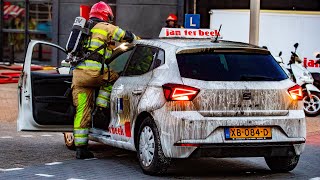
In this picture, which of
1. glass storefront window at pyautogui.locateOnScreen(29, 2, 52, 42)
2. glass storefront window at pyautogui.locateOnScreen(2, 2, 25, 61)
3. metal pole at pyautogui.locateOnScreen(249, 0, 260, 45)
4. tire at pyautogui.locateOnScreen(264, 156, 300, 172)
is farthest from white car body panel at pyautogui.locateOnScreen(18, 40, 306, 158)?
glass storefront window at pyautogui.locateOnScreen(2, 2, 25, 61)

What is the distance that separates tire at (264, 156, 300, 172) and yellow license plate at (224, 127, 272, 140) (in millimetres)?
700

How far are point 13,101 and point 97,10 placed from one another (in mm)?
7564

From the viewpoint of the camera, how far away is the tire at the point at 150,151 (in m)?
9.83

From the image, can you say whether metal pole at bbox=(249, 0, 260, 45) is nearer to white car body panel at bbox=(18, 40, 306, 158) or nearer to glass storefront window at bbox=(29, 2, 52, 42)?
white car body panel at bbox=(18, 40, 306, 158)

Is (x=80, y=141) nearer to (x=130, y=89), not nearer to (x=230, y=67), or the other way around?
(x=130, y=89)

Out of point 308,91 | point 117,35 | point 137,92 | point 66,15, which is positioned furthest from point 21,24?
point 137,92

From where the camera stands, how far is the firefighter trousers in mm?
11211

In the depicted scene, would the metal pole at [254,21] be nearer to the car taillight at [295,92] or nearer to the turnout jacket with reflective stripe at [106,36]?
the turnout jacket with reflective stripe at [106,36]

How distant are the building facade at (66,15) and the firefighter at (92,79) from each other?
1252 centimetres

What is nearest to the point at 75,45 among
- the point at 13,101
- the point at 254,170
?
the point at 254,170

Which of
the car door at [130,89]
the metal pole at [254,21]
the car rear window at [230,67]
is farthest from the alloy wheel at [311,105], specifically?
the car rear window at [230,67]

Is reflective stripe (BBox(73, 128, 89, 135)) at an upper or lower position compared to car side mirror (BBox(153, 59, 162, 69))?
lower

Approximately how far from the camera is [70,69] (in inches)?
473

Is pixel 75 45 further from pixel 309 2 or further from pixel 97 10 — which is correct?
pixel 309 2
